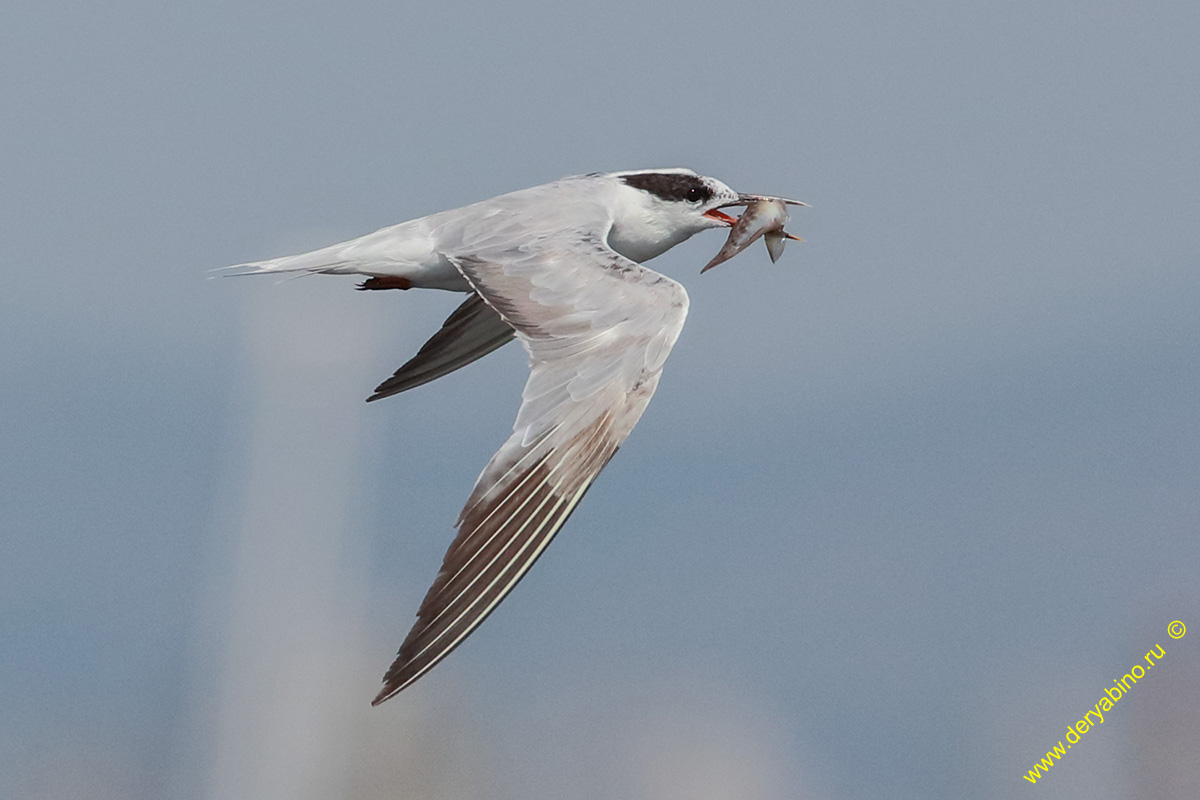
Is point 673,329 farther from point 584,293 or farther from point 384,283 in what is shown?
point 384,283

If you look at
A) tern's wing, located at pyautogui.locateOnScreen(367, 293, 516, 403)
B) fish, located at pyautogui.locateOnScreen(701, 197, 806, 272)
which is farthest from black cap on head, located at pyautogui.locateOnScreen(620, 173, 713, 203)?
tern's wing, located at pyautogui.locateOnScreen(367, 293, 516, 403)

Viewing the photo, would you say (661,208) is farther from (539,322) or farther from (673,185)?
(539,322)

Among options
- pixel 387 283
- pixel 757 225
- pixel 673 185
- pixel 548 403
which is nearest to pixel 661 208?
pixel 673 185

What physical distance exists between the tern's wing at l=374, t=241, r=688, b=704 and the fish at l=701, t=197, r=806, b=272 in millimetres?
1096

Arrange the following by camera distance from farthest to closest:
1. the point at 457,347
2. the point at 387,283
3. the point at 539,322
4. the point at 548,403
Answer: the point at 457,347 < the point at 387,283 < the point at 539,322 < the point at 548,403

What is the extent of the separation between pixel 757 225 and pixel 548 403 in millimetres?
2046

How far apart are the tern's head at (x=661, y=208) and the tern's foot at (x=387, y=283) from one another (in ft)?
3.01

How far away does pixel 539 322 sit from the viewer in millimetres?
4766

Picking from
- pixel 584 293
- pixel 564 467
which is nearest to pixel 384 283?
pixel 584 293

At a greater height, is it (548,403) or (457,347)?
(548,403)

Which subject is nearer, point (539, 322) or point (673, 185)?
point (539, 322)

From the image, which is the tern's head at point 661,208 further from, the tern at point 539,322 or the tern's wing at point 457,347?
the tern's wing at point 457,347

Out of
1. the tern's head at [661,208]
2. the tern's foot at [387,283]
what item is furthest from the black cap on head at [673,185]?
the tern's foot at [387,283]

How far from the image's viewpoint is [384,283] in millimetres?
5977
